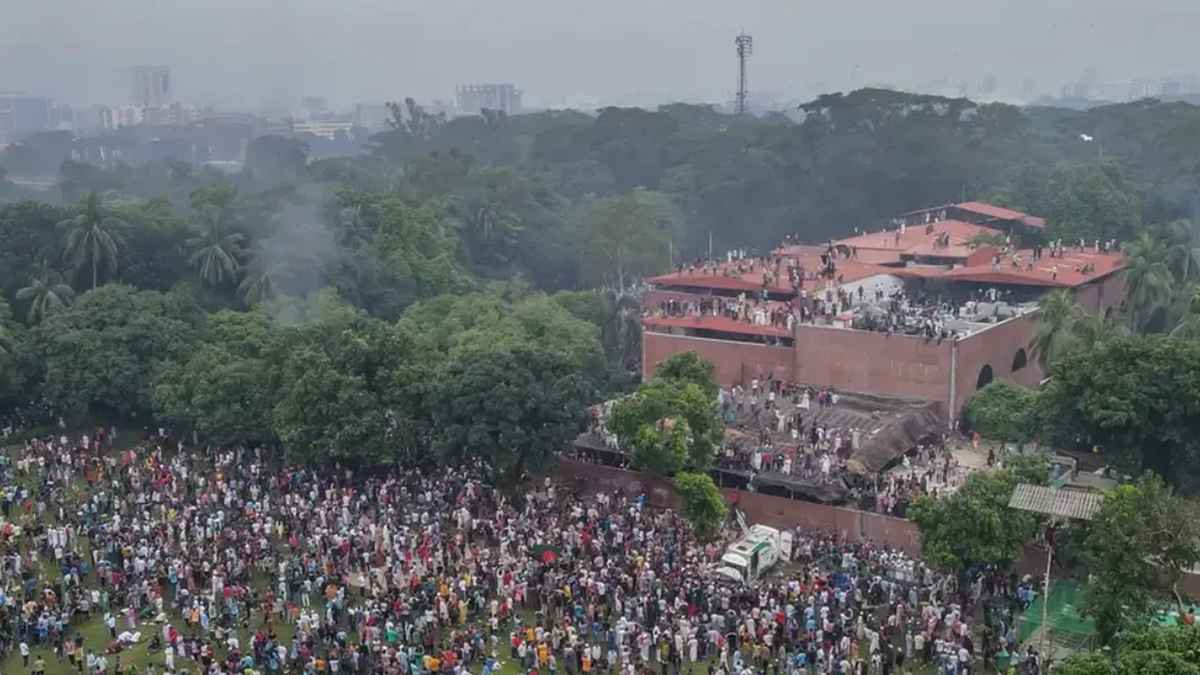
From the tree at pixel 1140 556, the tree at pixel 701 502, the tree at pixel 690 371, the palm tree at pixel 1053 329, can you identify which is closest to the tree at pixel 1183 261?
the palm tree at pixel 1053 329

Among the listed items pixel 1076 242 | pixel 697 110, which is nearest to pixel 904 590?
pixel 1076 242

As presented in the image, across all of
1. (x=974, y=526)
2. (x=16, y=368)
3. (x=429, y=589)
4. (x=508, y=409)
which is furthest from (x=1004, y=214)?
(x=16, y=368)

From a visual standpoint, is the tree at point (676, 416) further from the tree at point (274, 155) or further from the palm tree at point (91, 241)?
the tree at point (274, 155)

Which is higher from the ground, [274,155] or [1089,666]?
[274,155]

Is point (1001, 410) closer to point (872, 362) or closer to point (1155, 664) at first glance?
point (872, 362)

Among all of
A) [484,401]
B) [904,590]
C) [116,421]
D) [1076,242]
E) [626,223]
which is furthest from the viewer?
[626,223]

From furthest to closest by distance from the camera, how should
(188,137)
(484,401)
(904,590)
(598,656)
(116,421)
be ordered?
(188,137)
(116,421)
(484,401)
(904,590)
(598,656)

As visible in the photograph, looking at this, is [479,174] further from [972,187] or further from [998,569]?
[998,569]
